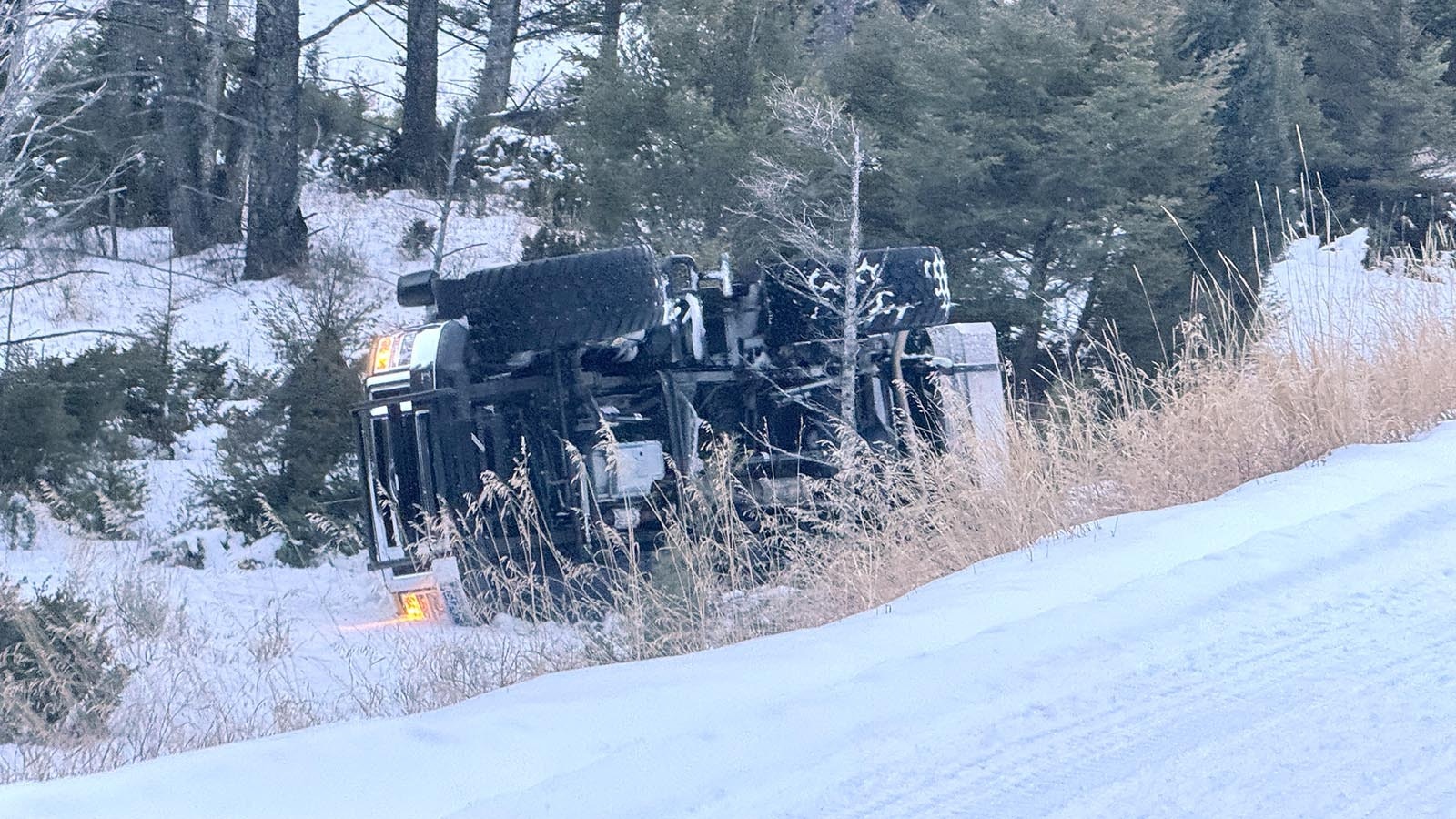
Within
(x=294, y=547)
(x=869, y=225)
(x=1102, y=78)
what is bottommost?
(x=294, y=547)

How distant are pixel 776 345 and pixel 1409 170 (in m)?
12.5

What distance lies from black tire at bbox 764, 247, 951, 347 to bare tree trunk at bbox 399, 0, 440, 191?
40.3 ft

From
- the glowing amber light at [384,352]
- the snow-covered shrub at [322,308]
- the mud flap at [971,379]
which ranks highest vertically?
the snow-covered shrub at [322,308]

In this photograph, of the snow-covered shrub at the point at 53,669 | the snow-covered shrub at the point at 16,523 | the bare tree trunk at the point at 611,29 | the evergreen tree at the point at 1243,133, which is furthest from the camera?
the bare tree trunk at the point at 611,29

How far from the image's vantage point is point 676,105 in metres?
13.6

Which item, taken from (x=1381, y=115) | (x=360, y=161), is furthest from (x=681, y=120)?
(x=1381, y=115)

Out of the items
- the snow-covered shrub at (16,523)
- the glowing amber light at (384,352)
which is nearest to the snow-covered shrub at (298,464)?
the snow-covered shrub at (16,523)

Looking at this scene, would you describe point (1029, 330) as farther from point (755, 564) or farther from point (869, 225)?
point (755, 564)

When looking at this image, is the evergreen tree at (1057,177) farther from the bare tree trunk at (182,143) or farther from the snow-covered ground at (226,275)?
the bare tree trunk at (182,143)

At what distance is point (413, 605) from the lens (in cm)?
645

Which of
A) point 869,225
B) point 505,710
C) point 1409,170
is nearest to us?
point 505,710

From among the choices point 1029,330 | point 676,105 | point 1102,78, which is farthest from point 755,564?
point 1102,78

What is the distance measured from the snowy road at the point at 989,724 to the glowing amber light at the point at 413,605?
260cm

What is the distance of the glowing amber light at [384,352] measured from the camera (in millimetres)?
6656
